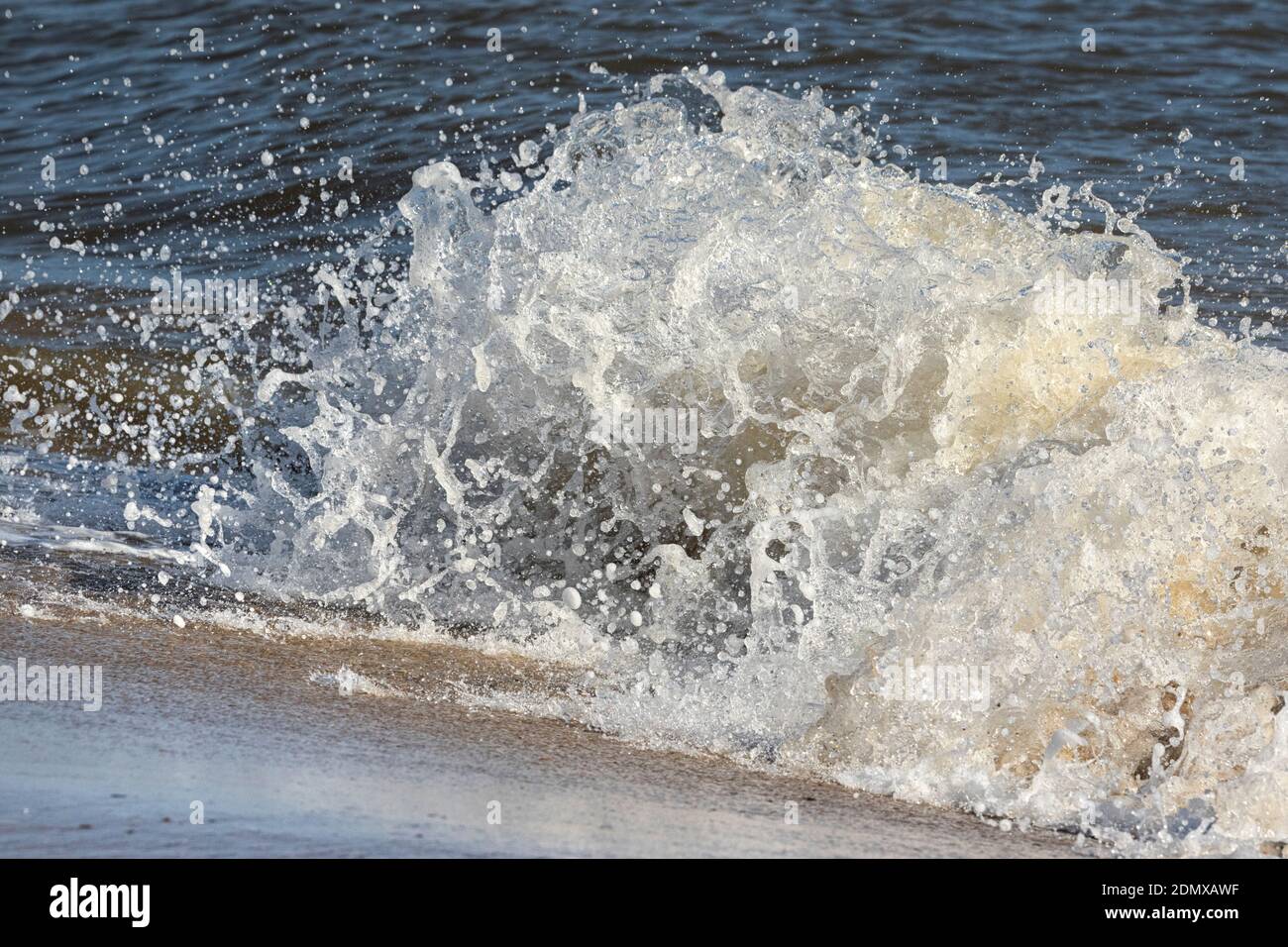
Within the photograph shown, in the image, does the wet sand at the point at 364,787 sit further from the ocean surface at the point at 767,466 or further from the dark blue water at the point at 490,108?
the dark blue water at the point at 490,108

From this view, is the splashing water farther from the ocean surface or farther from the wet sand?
the wet sand

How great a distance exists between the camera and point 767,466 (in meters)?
→ 4.62

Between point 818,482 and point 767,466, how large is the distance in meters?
0.16

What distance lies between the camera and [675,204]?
5082mm

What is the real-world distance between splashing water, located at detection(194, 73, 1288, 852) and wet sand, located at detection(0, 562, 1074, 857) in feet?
0.78

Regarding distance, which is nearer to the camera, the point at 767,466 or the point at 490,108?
the point at 767,466

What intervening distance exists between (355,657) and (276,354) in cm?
321

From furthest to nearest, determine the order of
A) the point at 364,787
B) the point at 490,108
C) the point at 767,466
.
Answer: the point at 490,108
the point at 767,466
the point at 364,787

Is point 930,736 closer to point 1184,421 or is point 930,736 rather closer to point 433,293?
point 1184,421

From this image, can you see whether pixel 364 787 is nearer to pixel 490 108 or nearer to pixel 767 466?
pixel 767 466

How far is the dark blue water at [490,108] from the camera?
26.8 feet

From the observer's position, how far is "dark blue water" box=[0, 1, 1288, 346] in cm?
816

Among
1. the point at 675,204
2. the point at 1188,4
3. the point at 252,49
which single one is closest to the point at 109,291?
the point at 252,49

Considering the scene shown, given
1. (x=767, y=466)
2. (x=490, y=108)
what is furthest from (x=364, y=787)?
(x=490, y=108)
